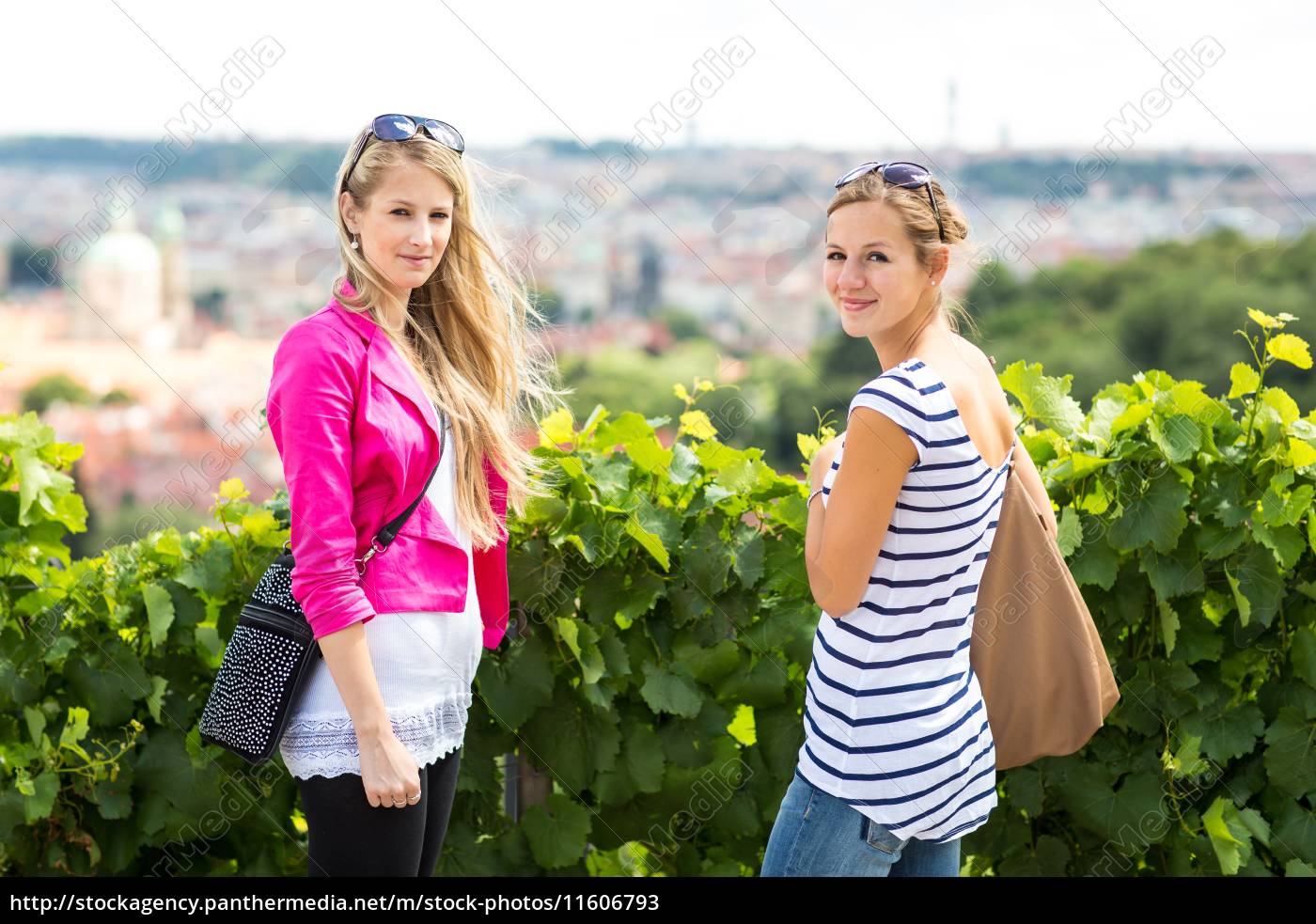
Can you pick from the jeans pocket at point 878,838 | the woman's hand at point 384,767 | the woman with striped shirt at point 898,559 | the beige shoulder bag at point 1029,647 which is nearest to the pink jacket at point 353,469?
the woman's hand at point 384,767

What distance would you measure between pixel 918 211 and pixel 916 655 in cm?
66

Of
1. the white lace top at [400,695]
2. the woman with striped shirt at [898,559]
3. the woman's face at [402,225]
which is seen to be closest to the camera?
the woman with striped shirt at [898,559]

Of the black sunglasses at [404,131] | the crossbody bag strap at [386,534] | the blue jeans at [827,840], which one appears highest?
the black sunglasses at [404,131]

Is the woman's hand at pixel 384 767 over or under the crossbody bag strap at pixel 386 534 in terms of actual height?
under

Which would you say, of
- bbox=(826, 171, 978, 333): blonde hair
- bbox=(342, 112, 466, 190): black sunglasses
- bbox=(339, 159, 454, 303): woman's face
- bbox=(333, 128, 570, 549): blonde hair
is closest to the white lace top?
bbox=(333, 128, 570, 549): blonde hair

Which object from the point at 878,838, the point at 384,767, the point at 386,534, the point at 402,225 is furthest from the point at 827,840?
the point at 402,225

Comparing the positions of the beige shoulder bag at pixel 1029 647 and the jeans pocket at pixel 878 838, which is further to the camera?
the beige shoulder bag at pixel 1029 647

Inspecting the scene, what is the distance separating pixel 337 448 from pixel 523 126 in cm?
8634

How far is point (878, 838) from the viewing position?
6.03ft

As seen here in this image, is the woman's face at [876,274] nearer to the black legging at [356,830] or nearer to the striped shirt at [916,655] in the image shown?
the striped shirt at [916,655]

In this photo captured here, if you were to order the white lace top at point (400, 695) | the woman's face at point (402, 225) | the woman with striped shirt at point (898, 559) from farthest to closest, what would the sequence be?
the woman's face at point (402, 225) < the white lace top at point (400, 695) < the woman with striped shirt at point (898, 559)

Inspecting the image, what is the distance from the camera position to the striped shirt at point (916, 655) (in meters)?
1.74

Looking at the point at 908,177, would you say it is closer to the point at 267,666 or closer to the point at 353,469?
the point at 353,469

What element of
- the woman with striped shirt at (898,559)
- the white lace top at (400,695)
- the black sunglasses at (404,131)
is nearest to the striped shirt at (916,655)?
the woman with striped shirt at (898,559)
